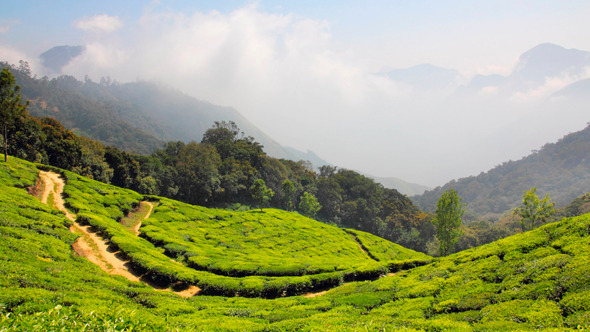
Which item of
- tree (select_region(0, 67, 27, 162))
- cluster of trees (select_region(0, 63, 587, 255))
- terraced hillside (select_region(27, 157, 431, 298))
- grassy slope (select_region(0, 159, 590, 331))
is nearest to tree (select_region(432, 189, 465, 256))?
cluster of trees (select_region(0, 63, 587, 255))

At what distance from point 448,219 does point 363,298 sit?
31.1 metres

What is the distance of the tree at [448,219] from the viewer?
3856cm

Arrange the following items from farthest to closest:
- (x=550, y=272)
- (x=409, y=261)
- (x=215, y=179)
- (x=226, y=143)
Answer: (x=226, y=143)
(x=215, y=179)
(x=409, y=261)
(x=550, y=272)

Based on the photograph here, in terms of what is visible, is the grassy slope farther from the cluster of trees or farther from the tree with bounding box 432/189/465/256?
the cluster of trees

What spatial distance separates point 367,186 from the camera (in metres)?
103

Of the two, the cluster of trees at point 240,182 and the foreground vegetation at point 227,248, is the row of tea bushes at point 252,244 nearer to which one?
the foreground vegetation at point 227,248

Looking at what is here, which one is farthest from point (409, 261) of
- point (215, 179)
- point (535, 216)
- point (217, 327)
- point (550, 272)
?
point (215, 179)

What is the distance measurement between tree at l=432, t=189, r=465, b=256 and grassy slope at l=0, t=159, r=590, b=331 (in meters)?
23.7

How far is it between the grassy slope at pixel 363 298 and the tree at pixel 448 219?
23.7m

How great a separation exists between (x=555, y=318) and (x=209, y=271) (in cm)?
2117

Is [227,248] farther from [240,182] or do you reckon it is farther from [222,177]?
[240,182]

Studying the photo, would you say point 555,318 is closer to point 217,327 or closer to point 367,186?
point 217,327

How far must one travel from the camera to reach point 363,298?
46.4ft

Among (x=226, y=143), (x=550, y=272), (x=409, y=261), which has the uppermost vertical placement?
(x=226, y=143)
